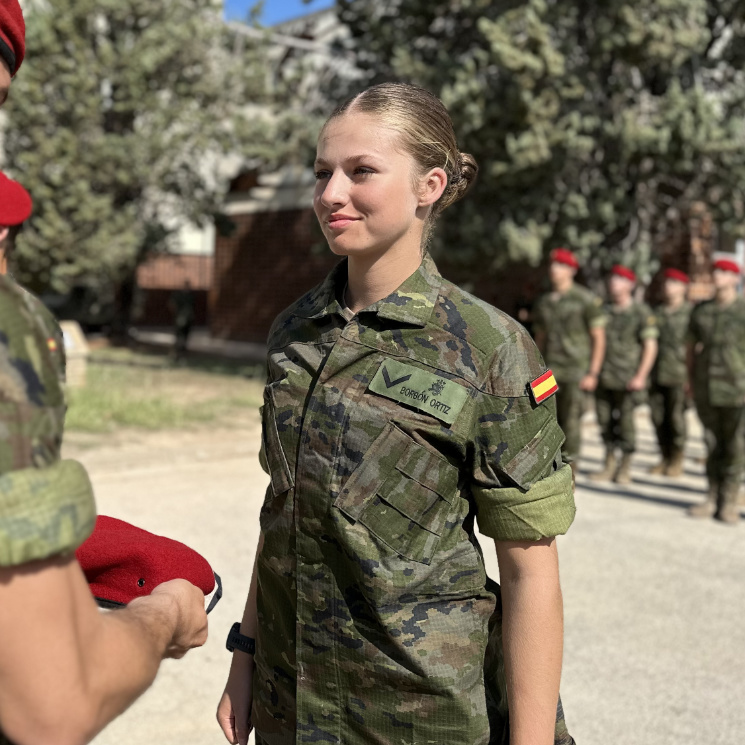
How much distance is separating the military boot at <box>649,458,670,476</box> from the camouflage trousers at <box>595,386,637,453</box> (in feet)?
1.95

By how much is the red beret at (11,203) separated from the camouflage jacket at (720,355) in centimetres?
667

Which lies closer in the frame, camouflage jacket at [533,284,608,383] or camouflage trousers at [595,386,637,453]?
camouflage jacket at [533,284,608,383]

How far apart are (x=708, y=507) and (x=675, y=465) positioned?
1739 millimetres

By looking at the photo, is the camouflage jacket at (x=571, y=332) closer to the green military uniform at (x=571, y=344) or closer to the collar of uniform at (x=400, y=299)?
the green military uniform at (x=571, y=344)

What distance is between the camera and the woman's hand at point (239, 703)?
1818mm

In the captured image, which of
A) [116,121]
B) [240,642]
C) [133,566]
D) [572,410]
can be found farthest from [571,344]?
[116,121]

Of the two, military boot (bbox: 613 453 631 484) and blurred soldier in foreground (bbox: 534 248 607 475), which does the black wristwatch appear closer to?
blurred soldier in foreground (bbox: 534 248 607 475)

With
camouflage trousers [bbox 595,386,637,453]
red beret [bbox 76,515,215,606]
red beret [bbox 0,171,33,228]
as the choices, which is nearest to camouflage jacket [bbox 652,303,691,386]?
camouflage trousers [bbox 595,386,637,453]

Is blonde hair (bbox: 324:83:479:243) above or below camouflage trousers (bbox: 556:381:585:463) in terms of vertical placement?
above

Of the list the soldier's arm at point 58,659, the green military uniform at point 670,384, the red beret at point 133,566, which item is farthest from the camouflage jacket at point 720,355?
the soldier's arm at point 58,659

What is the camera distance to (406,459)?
150 centimetres

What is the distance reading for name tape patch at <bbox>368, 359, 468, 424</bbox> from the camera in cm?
149

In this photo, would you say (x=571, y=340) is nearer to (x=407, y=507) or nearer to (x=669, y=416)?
(x=669, y=416)

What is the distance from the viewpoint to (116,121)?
1914cm
